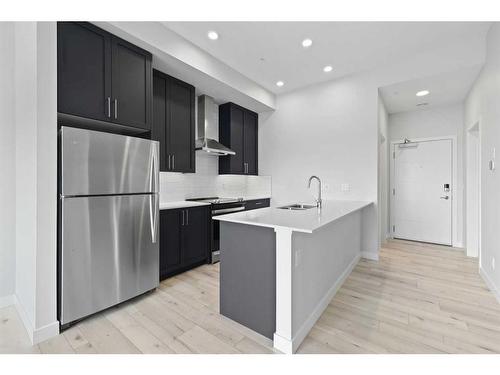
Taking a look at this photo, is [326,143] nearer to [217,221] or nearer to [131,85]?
[217,221]

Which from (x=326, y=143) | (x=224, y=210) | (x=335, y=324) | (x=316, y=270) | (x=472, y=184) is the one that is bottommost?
(x=335, y=324)

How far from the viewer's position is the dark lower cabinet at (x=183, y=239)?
279 cm

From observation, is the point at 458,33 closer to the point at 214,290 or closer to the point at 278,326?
the point at 278,326

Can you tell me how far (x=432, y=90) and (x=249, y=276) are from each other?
3.94 m

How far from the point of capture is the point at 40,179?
5.62 ft

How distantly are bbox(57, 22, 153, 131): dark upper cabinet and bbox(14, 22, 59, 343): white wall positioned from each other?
0.12m

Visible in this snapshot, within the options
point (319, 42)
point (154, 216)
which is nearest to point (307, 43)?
→ point (319, 42)

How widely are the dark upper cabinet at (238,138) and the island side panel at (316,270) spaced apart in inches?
86.8

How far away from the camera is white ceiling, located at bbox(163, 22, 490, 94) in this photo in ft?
8.46

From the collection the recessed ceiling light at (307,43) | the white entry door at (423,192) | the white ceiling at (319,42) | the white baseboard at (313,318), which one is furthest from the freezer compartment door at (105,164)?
the white entry door at (423,192)

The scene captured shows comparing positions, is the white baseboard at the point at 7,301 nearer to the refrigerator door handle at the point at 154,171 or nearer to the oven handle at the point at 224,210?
the refrigerator door handle at the point at 154,171

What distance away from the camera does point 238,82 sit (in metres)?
3.63
